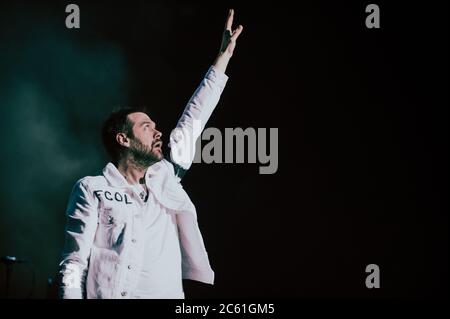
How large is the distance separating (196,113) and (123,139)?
0.35m

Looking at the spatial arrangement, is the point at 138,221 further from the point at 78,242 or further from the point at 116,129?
the point at 116,129

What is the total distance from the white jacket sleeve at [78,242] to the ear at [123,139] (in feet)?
1.21

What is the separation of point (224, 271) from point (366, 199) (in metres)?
0.89

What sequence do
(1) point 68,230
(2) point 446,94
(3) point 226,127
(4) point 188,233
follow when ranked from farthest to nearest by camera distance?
(2) point 446,94, (3) point 226,127, (4) point 188,233, (1) point 68,230

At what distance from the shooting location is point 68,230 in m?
1.84

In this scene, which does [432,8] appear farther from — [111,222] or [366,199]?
[111,222]

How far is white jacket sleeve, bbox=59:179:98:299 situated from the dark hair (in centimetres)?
37

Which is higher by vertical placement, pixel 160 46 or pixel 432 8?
pixel 432 8

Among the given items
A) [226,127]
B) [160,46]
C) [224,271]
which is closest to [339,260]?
[224,271]

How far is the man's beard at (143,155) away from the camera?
7.18 ft

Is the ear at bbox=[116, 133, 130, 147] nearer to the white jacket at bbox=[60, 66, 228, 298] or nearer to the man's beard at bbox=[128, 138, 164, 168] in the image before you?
the man's beard at bbox=[128, 138, 164, 168]

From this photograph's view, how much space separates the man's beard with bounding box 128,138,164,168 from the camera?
7.18 ft

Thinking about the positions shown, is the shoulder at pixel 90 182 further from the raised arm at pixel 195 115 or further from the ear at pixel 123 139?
the raised arm at pixel 195 115

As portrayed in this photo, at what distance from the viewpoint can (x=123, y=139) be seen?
89.3 inches
